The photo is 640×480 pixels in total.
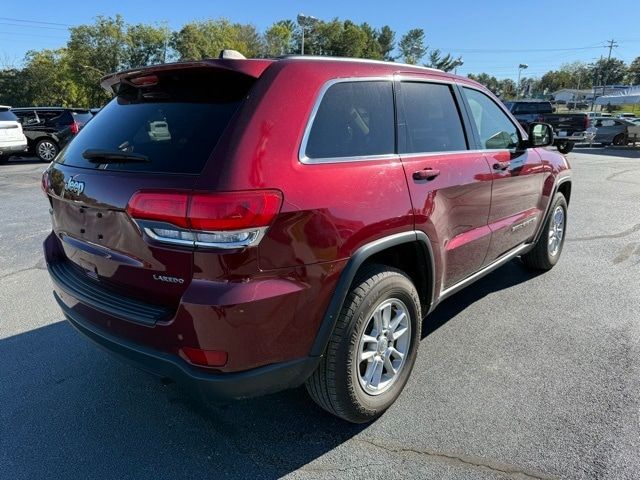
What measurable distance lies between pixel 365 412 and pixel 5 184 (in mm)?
11024

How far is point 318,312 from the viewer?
7.19 feet

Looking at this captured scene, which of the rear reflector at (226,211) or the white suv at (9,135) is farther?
the white suv at (9,135)

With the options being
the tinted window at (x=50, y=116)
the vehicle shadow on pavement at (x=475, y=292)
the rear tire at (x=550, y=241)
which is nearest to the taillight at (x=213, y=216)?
the vehicle shadow on pavement at (x=475, y=292)

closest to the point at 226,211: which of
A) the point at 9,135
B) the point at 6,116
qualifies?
the point at 9,135

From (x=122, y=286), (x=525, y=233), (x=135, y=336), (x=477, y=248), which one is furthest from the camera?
(x=525, y=233)

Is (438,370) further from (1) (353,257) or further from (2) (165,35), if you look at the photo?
(2) (165,35)

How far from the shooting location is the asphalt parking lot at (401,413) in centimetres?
235

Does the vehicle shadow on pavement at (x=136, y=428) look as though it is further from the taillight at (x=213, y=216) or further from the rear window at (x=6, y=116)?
the rear window at (x=6, y=116)

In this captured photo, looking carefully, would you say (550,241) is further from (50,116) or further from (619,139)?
(619,139)

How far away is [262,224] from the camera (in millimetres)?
1965

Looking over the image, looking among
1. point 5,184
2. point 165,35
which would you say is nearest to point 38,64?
point 165,35

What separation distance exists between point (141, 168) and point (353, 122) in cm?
107

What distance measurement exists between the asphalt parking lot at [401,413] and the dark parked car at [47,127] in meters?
13.1

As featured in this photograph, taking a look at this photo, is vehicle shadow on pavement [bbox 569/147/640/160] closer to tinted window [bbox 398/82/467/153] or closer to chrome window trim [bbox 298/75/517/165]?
tinted window [bbox 398/82/467/153]
